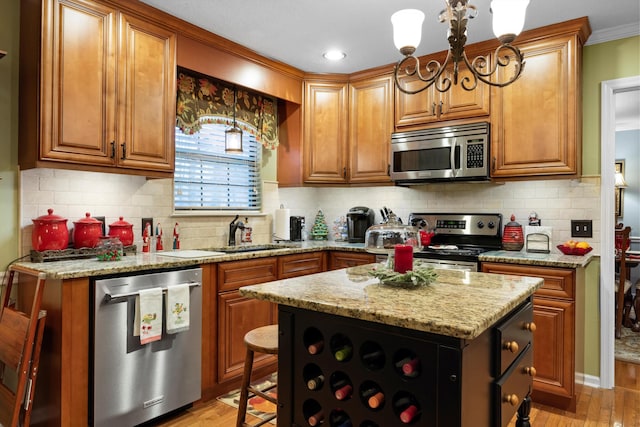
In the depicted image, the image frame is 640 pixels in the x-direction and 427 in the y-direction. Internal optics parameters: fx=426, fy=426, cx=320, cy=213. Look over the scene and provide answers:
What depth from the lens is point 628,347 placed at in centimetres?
374

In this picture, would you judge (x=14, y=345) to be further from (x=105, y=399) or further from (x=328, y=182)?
(x=328, y=182)

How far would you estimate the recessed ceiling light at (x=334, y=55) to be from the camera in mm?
3396

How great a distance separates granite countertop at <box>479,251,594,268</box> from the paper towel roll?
5.61ft

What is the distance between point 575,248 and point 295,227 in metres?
2.27

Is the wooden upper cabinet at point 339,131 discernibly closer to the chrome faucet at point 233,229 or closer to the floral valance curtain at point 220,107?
the floral valance curtain at point 220,107

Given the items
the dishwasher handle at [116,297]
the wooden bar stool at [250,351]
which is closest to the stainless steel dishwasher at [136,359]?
the dishwasher handle at [116,297]

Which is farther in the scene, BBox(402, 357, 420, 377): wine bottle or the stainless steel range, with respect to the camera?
the stainless steel range

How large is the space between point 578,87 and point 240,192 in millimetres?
2687

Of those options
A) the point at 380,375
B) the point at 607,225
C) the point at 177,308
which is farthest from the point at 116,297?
the point at 607,225

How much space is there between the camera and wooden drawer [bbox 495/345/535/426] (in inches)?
54.3

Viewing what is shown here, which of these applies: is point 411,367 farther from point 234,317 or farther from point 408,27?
point 234,317

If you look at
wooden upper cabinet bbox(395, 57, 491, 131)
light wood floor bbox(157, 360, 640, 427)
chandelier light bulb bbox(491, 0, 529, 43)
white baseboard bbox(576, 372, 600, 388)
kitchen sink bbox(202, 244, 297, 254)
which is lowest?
light wood floor bbox(157, 360, 640, 427)

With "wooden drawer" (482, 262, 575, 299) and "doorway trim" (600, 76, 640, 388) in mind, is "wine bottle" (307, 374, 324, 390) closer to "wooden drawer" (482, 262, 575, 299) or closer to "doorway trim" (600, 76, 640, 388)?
"wooden drawer" (482, 262, 575, 299)

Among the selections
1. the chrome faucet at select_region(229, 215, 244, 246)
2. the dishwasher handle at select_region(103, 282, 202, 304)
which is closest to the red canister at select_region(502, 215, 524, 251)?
the chrome faucet at select_region(229, 215, 244, 246)
